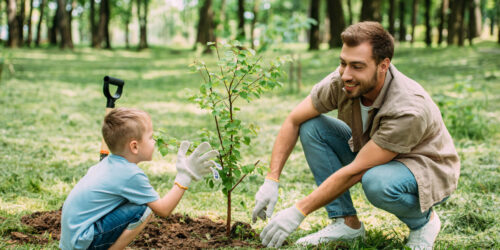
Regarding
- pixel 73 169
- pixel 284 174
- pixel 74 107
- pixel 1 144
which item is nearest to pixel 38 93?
pixel 74 107

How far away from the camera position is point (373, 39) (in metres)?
2.46

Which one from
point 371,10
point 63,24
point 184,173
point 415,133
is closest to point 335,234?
point 415,133

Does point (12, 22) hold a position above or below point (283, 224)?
above

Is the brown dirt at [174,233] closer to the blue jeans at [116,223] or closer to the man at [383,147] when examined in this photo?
the man at [383,147]

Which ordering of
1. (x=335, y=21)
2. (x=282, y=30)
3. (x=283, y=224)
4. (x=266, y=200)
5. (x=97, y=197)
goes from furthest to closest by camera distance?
(x=335, y=21)
(x=282, y=30)
(x=266, y=200)
(x=283, y=224)
(x=97, y=197)

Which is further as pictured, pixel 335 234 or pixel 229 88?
pixel 335 234

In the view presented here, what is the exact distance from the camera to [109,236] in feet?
7.45

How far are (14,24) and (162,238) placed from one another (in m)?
20.7

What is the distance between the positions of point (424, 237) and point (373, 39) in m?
1.25

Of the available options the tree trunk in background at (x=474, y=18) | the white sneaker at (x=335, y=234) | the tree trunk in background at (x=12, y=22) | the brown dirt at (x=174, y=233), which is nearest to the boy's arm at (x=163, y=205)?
the brown dirt at (x=174, y=233)

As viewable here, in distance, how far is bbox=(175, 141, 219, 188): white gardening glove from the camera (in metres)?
2.42

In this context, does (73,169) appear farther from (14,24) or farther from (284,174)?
(14,24)

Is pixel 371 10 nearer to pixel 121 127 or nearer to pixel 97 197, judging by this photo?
pixel 121 127

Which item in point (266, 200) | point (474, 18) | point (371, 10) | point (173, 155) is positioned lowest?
point (173, 155)
